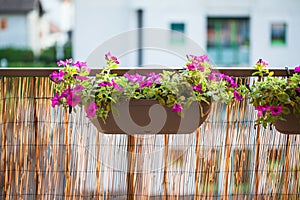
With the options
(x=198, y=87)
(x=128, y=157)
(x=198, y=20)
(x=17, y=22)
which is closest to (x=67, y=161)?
(x=128, y=157)

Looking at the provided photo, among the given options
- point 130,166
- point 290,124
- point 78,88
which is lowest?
point 130,166

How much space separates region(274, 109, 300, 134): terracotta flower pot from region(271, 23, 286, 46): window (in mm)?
13395

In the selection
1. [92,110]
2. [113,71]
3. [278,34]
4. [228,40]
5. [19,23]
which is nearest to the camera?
[92,110]

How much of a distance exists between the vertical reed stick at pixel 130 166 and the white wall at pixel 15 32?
20.3 meters

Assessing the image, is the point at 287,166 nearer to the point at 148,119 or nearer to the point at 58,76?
the point at 148,119

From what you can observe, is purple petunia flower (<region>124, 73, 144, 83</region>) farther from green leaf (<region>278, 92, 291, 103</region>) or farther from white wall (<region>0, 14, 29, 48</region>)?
white wall (<region>0, 14, 29, 48</region>)

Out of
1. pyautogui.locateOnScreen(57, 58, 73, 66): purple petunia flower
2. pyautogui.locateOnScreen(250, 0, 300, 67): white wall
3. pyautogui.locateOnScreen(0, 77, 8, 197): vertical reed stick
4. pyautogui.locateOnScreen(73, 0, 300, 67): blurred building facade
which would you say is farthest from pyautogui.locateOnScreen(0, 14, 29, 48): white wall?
pyautogui.locateOnScreen(57, 58, 73, 66): purple petunia flower

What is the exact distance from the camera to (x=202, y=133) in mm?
2209

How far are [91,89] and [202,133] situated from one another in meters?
0.57

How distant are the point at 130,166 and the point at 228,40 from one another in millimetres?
15222

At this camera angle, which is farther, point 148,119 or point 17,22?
point 17,22

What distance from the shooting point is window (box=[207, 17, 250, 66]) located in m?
16.0

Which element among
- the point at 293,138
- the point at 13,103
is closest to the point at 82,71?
Result: the point at 13,103

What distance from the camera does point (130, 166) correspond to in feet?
7.23
